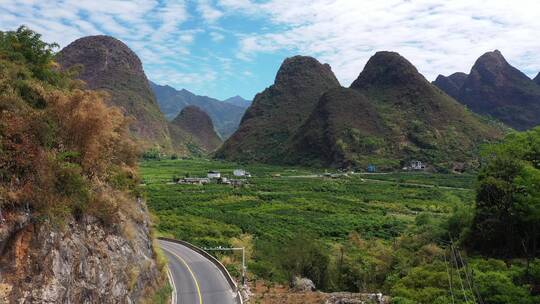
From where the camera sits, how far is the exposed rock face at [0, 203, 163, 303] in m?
12.5

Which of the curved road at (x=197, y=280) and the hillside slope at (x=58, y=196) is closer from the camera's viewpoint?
the hillside slope at (x=58, y=196)

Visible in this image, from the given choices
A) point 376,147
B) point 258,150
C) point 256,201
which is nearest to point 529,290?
point 256,201

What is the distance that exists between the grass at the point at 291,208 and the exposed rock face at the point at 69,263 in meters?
19.7

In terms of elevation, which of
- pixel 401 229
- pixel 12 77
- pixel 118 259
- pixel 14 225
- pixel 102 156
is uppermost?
pixel 12 77

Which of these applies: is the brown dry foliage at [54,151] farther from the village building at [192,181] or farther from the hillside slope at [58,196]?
the village building at [192,181]

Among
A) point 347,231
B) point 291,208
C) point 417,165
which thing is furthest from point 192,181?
point 417,165

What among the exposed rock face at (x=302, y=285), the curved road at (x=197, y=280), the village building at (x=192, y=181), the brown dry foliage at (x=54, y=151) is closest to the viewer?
the brown dry foliage at (x=54, y=151)

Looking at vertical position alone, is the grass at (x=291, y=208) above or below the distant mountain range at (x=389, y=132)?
below

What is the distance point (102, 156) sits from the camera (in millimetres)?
19844

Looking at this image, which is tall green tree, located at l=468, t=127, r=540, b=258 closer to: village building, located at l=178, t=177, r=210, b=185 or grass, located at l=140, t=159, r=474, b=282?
grass, located at l=140, t=159, r=474, b=282

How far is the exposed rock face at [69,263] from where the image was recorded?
12523mm

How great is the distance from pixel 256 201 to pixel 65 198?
67.7 metres

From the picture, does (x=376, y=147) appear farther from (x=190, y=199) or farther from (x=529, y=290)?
(x=529, y=290)

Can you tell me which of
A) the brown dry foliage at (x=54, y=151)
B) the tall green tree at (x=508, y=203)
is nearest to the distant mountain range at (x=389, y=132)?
the tall green tree at (x=508, y=203)
